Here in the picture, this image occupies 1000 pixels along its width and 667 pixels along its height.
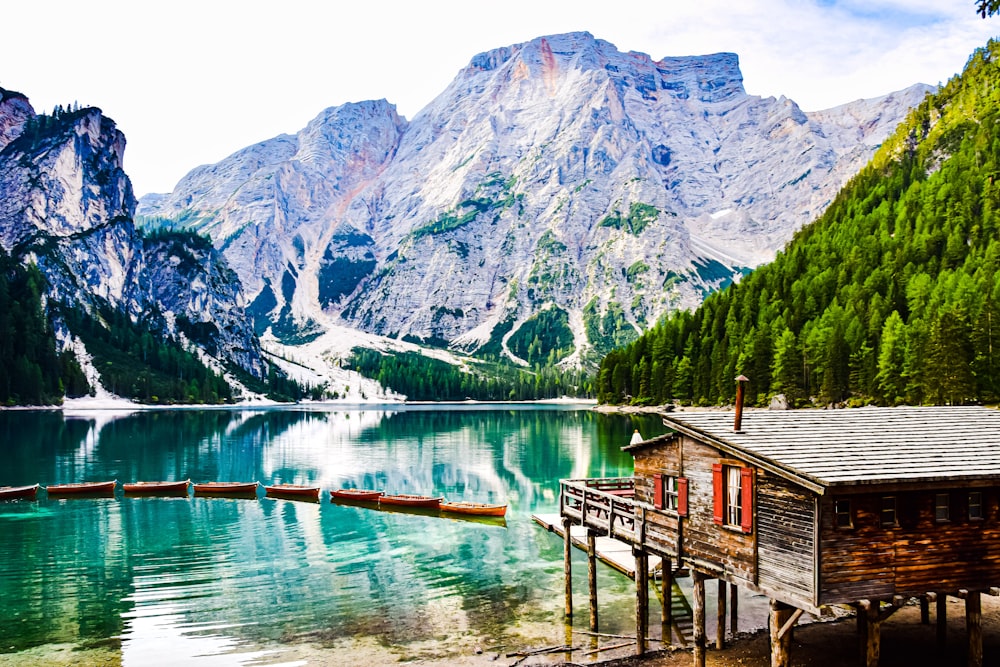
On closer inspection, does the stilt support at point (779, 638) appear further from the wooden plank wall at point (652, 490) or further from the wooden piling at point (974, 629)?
the wooden piling at point (974, 629)

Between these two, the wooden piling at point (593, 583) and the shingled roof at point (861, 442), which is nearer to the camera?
the shingled roof at point (861, 442)

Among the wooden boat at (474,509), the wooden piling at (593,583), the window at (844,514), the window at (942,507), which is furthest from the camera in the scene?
the wooden boat at (474,509)

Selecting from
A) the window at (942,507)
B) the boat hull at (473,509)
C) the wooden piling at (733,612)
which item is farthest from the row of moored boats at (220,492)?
the window at (942,507)

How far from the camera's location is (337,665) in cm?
3353

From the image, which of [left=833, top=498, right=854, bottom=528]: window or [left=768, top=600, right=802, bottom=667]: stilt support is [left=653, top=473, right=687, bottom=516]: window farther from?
[left=833, top=498, right=854, bottom=528]: window

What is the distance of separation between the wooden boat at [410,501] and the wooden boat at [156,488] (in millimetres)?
24409

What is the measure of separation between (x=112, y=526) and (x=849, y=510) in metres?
63.1

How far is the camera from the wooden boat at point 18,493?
80.0m

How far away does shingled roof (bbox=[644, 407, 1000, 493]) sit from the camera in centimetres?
2392

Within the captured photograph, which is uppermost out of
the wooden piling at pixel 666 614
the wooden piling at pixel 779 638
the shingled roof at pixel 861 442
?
the shingled roof at pixel 861 442

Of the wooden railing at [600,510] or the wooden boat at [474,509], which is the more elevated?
the wooden railing at [600,510]

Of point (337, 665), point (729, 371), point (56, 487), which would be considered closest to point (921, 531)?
point (337, 665)

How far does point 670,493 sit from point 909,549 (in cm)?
894

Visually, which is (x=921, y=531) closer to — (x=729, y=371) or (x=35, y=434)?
(x=729, y=371)
